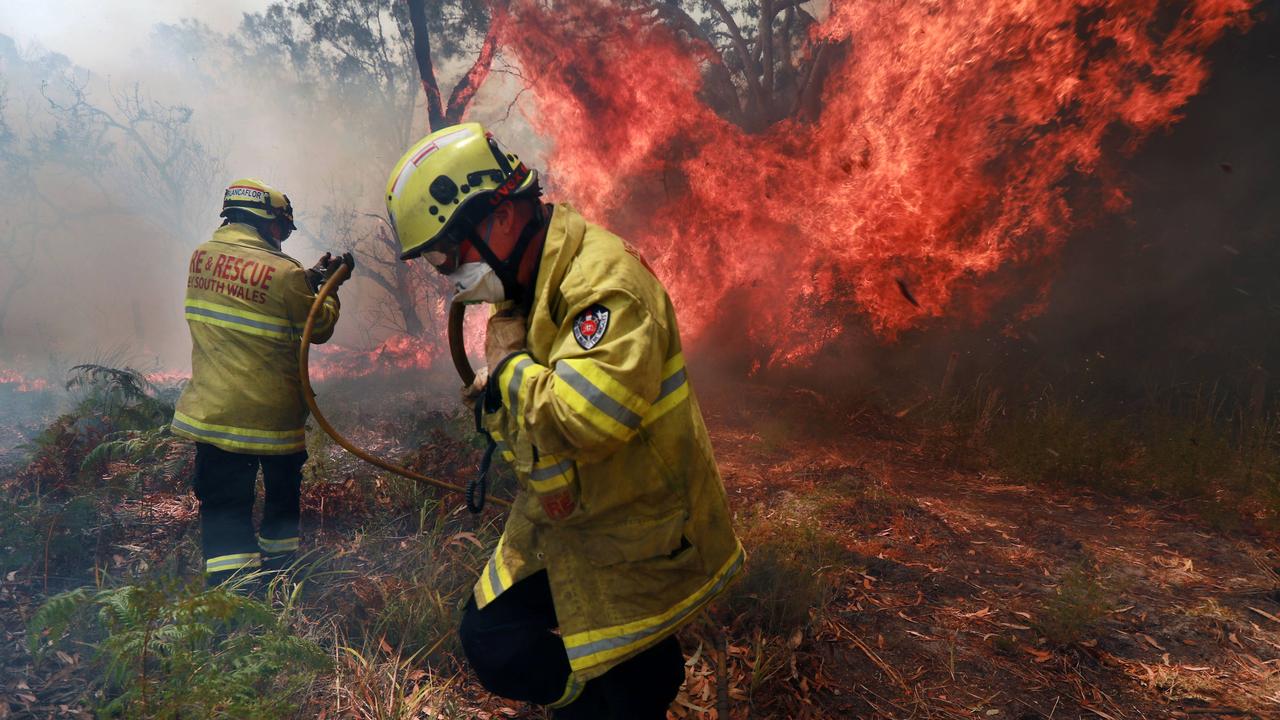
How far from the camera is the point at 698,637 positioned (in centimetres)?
334

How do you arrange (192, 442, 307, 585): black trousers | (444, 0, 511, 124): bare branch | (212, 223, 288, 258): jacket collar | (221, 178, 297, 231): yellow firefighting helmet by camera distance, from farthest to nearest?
(444, 0, 511, 124): bare branch → (221, 178, 297, 231): yellow firefighting helmet → (212, 223, 288, 258): jacket collar → (192, 442, 307, 585): black trousers

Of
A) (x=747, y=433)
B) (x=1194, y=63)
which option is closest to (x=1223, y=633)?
(x=747, y=433)

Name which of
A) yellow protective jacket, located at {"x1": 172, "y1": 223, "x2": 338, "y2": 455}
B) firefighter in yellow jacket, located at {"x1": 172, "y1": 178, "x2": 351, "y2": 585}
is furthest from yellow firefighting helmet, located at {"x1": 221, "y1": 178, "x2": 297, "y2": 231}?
yellow protective jacket, located at {"x1": 172, "y1": 223, "x2": 338, "y2": 455}

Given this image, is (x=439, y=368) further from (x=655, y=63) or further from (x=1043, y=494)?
(x=1043, y=494)

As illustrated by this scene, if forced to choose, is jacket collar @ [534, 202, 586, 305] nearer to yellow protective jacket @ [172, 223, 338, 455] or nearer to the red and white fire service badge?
the red and white fire service badge

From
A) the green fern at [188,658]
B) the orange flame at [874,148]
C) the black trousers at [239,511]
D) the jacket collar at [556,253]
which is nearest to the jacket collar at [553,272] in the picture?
the jacket collar at [556,253]

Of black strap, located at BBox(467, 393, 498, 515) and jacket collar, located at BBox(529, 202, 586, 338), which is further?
black strap, located at BBox(467, 393, 498, 515)

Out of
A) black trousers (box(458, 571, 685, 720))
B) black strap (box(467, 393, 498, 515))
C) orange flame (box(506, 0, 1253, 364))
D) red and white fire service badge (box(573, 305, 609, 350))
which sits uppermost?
orange flame (box(506, 0, 1253, 364))

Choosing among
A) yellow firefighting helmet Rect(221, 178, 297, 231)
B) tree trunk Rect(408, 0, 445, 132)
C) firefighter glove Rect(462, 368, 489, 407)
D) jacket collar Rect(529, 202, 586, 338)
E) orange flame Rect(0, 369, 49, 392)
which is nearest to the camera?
jacket collar Rect(529, 202, 586, 338)

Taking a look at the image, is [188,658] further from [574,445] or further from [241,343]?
[574,445]

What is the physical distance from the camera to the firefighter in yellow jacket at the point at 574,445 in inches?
68.9

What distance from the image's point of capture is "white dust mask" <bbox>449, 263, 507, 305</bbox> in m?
2.12

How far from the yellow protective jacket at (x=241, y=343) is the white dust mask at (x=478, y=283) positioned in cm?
204

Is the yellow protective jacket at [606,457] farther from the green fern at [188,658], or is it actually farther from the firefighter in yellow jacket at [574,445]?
the green fern at [188,658]
